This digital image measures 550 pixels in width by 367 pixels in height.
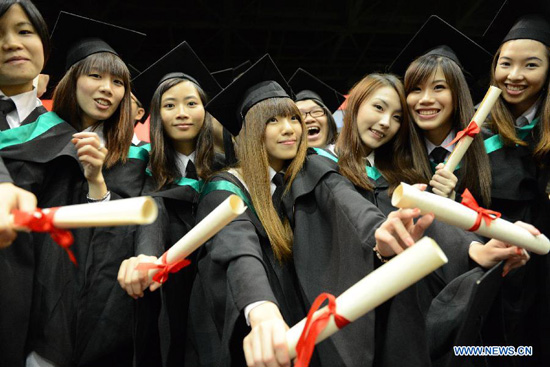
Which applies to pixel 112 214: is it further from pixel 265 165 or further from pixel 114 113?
pixel 114 113

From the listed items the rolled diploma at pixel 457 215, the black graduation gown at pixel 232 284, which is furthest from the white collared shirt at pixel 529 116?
the black graduation gown at pixel 232 284

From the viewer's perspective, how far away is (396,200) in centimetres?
129

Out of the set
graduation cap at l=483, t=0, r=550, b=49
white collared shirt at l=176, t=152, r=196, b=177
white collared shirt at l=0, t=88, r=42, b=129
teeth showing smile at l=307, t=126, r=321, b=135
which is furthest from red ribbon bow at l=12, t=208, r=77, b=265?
teeth showing smile at l=307, t=126, r=321, b=135

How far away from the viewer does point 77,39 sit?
2.76 m

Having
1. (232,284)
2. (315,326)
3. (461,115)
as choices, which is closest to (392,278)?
(315,326)

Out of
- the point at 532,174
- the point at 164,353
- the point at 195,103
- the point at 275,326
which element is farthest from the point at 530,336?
the point at 195,103

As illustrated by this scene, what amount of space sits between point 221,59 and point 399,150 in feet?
31.4

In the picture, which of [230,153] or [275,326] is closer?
[275,326]

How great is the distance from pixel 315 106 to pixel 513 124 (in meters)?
2.07

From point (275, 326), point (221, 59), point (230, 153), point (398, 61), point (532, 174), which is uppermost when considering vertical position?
point (221, 59)

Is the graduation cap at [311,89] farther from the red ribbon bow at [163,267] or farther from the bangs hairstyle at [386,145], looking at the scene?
the red ribbon bow at [163,267]

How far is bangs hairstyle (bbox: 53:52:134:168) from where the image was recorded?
8.43ft

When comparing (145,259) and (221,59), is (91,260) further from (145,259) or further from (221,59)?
→ (221,59)

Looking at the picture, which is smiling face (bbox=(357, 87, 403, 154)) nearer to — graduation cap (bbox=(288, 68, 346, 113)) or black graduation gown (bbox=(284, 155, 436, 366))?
black graduation gown (bbox=(284, 155, 436, 366))
